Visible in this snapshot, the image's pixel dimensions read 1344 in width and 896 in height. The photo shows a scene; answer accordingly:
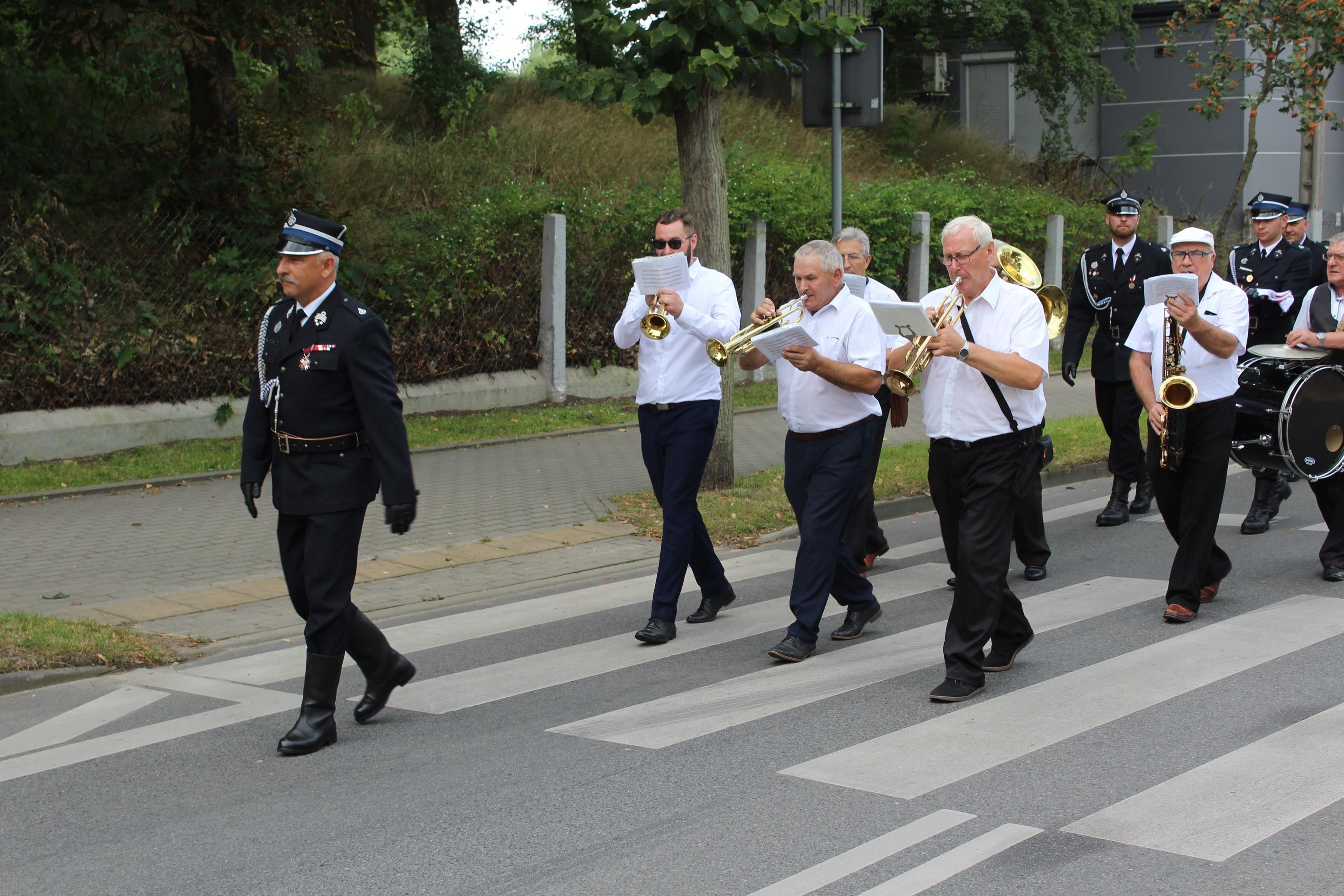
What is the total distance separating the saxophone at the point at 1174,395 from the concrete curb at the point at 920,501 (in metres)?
2.36

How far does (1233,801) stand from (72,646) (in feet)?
16.8

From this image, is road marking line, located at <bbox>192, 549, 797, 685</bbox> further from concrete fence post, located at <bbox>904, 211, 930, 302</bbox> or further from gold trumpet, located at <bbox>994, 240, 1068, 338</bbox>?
concrete fence post, located at <bbox>904, 211, 930, 302</bbox>

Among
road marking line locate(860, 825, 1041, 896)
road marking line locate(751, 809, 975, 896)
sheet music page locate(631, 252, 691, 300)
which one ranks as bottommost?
road marking line locate(751, 809, 975, 896)

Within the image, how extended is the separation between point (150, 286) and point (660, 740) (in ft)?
32.7

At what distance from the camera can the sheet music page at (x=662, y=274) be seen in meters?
6.90

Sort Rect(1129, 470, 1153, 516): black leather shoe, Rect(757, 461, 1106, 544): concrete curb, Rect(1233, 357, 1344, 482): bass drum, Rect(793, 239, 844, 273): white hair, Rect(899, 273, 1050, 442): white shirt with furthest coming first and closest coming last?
1. Rect(1129, 470, 1153, 516): black leather shoe
2. Rect(757, 461, 1106, 544): concrete curb
3. Rect(1233, 357, 1344, 482): bass drum
4. Rect(793, 239, 844, 273): white hair
5. Rect(899, 273, 1050, 442): white shirt

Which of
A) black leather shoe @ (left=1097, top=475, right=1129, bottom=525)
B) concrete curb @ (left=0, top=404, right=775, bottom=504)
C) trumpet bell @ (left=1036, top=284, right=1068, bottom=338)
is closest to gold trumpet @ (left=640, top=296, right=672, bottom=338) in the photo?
trumpet bell @ (left=1036, top=284, right=1068, bottom=338)

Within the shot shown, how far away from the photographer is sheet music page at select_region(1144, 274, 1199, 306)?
7.04 metres

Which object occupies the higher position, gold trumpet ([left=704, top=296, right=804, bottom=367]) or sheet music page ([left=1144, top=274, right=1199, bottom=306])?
sheet music page ([left=1144, top=274, right=1199, bottom=306])

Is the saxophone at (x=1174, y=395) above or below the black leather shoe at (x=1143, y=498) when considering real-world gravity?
above

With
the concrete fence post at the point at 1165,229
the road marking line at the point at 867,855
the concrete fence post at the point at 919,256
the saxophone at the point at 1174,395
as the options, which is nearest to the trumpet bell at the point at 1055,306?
the saxophone at the point at 1174,395

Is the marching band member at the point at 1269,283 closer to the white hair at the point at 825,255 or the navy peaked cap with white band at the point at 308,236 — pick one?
the white hair at the point at 825,255

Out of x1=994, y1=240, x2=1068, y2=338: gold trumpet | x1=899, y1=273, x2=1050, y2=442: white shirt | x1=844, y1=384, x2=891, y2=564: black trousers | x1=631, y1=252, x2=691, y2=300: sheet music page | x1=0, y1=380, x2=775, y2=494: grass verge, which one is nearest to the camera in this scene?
x1=899, y1=273, x2=1050, y2=442: white shirt

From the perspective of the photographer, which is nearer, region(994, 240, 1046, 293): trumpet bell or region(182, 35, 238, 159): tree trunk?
region(994, 240, 1046, 293): trumpet bell
